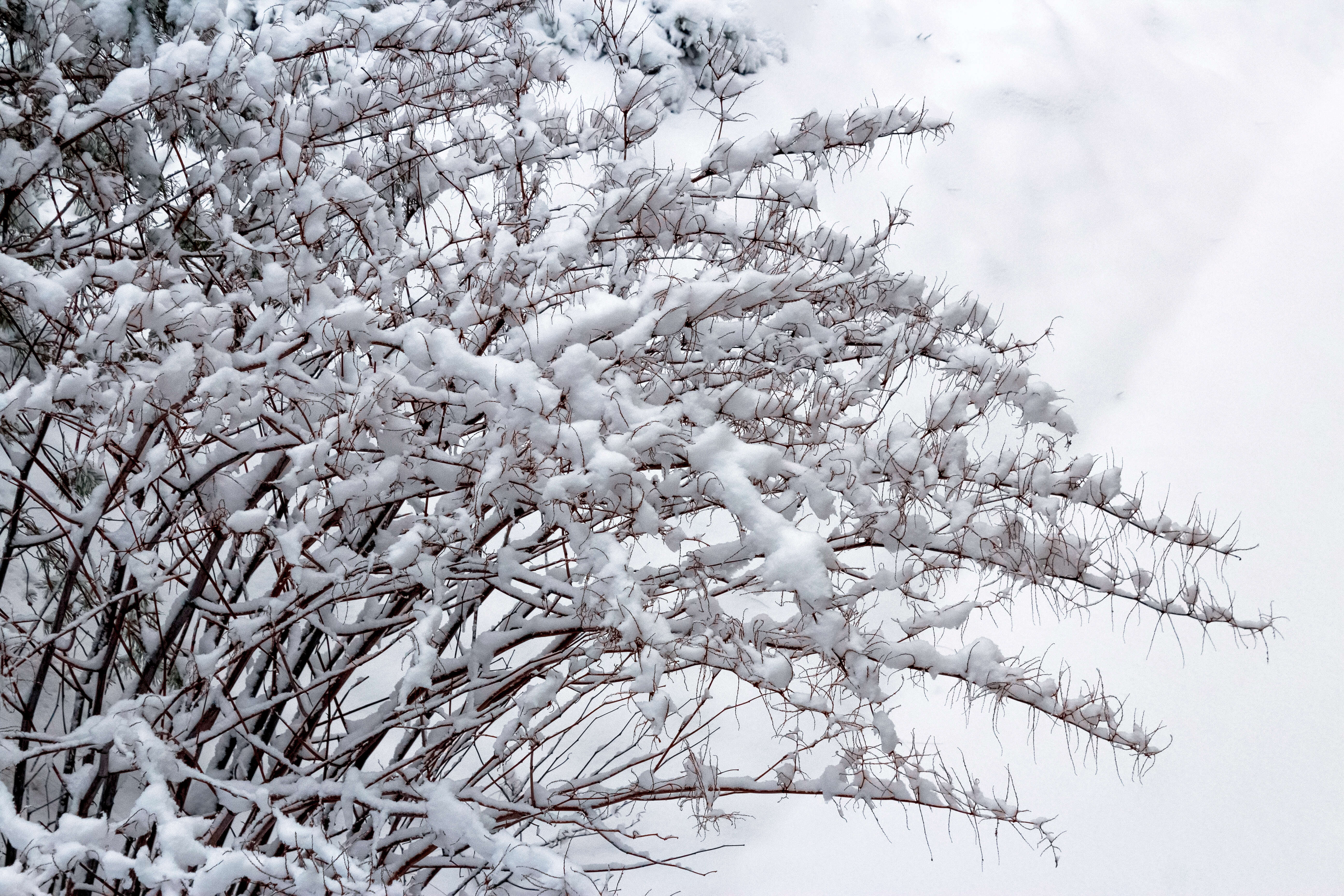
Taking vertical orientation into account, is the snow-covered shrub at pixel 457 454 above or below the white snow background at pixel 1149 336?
below

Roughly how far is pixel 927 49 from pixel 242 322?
8393 millimetres

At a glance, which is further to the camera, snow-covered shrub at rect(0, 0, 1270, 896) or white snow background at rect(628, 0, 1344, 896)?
white snow background at rect(628, 0, 1344, 896)

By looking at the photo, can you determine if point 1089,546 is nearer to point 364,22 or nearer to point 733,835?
point 364,22

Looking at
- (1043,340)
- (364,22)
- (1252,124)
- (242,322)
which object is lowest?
(242,322)

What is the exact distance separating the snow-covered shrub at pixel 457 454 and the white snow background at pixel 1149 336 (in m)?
1.13

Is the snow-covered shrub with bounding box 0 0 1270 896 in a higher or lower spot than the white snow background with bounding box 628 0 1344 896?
lower

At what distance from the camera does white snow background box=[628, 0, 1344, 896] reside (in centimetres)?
428

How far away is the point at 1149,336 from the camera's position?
740cm

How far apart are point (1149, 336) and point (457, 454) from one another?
264 inches

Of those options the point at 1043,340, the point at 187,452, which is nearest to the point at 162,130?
the point at 187,452

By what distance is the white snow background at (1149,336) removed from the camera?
428 cm

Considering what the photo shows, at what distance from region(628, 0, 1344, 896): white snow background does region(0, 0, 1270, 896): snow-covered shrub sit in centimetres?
113

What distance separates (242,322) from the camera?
8.32 feet

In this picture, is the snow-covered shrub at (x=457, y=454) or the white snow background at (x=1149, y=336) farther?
the white snow background at (x=1149, y=336)
